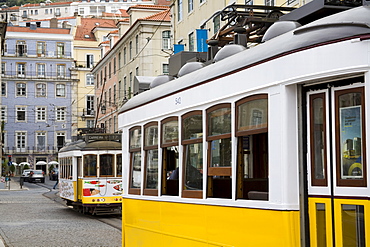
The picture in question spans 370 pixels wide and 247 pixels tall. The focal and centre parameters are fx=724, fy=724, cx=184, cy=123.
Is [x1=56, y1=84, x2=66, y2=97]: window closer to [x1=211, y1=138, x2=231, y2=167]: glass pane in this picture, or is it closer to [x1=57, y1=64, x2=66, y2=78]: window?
[x1=57, y1=64, x2=66, y2=78]: window

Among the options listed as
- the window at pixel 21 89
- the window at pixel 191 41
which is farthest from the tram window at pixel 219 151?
the window at pixel 21 89

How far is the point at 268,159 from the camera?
606 cm

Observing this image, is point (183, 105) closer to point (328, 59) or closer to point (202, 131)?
point (202, 131)

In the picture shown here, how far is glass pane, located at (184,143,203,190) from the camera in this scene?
24.2ft

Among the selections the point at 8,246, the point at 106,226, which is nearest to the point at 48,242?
the point at 8,246

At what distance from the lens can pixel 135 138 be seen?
980 cm

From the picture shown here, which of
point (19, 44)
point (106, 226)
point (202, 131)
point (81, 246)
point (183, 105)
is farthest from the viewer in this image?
point (19, 44)

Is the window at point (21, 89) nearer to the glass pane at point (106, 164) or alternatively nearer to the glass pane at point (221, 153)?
the glass pane at point (106, 164)

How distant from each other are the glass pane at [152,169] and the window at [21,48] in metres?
74.1

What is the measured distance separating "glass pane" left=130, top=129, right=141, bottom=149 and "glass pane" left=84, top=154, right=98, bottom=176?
15.0 m

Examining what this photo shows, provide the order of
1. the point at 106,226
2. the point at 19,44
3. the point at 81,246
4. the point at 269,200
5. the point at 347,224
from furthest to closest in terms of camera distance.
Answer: the point at 19,44 → the point at 106,226 → the point at 81,246 → the point at 269,200 → the point at 347,224

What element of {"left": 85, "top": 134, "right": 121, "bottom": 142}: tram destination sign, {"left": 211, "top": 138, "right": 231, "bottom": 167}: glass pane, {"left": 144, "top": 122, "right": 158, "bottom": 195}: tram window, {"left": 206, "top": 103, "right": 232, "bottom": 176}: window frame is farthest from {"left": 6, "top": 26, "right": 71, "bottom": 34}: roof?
{"left": 211, "top": 138, "right": 231, "bottom": 167}: glass pane

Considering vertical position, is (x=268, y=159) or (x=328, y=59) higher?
(x=328, y=59)

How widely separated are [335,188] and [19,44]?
78.6 m
